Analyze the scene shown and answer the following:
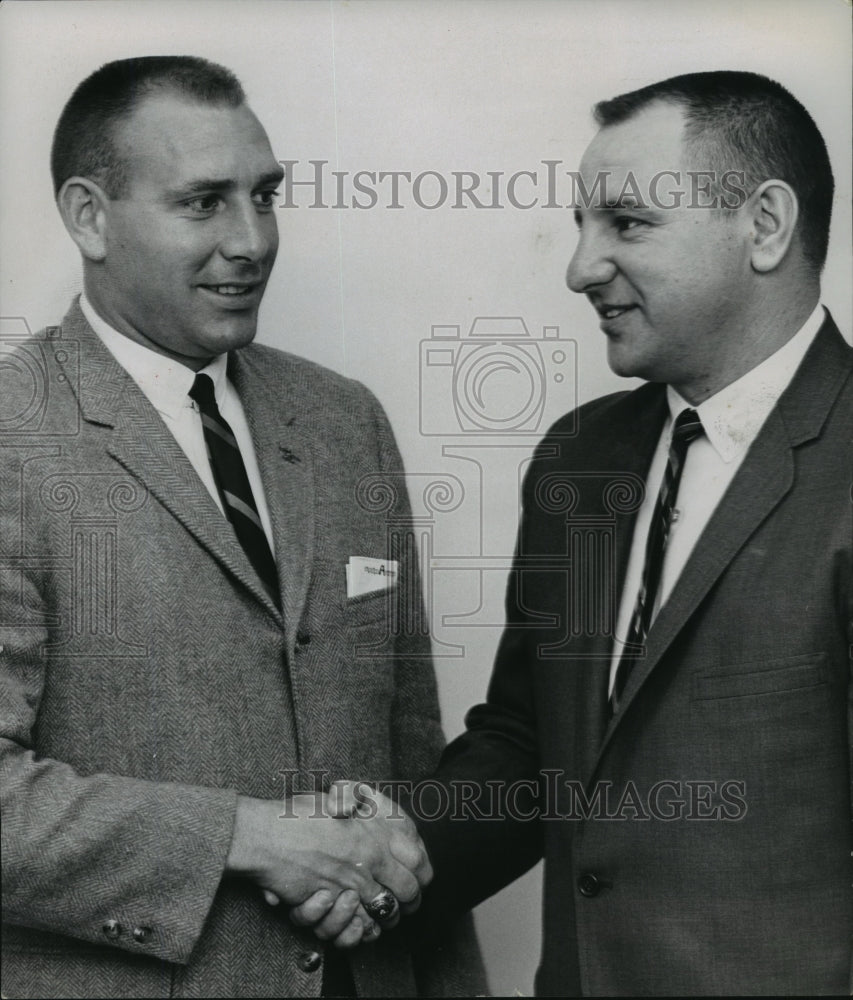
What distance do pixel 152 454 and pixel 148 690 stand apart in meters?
0.39

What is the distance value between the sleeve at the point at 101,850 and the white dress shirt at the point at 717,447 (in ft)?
2.44

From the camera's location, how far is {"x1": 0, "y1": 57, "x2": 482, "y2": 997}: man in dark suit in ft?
6.46

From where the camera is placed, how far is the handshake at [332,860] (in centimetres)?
201

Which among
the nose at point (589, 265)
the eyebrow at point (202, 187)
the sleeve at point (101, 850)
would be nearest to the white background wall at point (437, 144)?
the nose at point (589, 265)

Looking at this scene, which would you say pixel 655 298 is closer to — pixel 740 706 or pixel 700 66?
pixel 700 66

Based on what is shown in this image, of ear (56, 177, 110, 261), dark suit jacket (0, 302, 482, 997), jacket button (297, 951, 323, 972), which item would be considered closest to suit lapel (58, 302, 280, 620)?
dark suit jacket (0, 302, 482, 997)

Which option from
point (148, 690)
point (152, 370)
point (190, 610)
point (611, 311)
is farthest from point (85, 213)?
point (611, 311)

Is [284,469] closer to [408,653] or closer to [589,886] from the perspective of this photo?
[408,653]

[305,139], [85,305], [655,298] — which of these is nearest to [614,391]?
[655,298]

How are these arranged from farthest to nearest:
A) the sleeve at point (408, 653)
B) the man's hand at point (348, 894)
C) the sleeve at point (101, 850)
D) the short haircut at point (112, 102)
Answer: the sleeve at point (408, 653)
the short haircut at point (112, 102)
the man's hand at point (348, 894)
the sleeve at point (101, 850)

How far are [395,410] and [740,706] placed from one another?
79 centimetres

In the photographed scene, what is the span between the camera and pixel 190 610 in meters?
2.05

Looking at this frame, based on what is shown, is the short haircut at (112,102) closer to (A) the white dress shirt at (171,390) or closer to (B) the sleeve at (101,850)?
(A) the white dress shirt at (171,390)

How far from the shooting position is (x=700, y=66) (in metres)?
2.22
